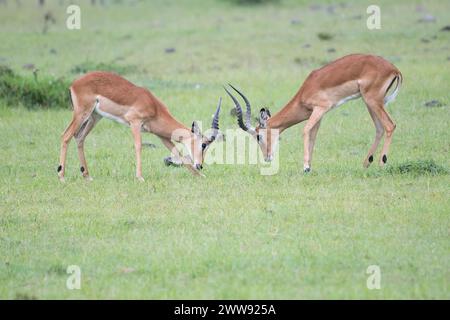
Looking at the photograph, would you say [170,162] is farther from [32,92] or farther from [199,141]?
[32,92]

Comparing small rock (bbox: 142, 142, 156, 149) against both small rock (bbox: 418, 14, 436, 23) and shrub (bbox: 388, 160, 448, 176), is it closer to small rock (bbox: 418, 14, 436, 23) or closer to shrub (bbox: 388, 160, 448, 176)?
shrub (bbox: 388, 160, 448, 176)

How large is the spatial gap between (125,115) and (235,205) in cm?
213

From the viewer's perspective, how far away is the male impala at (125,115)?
9.88 m

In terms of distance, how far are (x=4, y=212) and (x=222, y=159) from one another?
328cm

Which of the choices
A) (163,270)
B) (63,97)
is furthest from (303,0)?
(163,270)

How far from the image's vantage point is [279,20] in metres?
21.9

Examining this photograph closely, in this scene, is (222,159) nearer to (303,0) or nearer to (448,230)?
(448,230)

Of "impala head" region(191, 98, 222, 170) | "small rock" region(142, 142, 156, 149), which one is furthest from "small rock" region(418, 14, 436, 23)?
"impala head" region(191, 98, 222, 170)

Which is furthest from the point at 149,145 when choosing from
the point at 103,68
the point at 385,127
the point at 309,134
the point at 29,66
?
the point at 29,66

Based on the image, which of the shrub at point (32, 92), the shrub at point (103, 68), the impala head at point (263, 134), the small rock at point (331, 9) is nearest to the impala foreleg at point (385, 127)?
the impala head at point (263, 134)

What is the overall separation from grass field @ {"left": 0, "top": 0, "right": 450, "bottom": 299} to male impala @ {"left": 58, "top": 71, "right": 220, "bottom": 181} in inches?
10.8

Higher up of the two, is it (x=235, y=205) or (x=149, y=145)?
(x=149, y=145)

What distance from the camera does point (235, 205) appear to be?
28.0 feet

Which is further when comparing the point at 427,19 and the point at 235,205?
the point at 427,19
